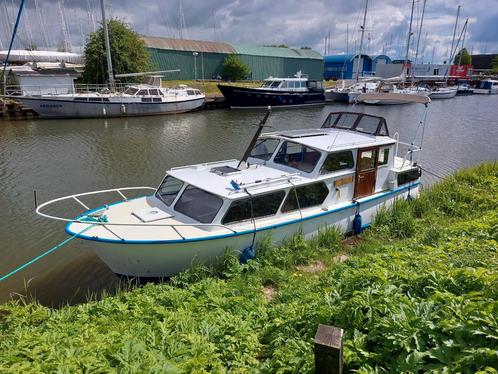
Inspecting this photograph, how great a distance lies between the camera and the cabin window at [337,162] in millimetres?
9339

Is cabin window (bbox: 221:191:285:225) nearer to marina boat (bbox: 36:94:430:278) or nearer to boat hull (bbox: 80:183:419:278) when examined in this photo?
marina boat (bbox: 36:94:430:278)

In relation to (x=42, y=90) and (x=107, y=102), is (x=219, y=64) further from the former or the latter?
(x=42, y=90)

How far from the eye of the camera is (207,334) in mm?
4406

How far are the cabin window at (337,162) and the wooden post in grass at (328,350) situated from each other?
6.68 metres

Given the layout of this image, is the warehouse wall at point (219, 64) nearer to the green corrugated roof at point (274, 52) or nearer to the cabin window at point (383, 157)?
the green corrugated roof at point (274, 52)

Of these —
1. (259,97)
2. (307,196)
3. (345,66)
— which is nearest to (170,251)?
(307,196)

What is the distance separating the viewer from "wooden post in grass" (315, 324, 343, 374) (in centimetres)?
280

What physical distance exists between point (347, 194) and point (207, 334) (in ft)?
21.4

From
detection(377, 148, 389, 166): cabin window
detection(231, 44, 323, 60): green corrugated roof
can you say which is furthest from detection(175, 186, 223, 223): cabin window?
detection(231, 44, 323, 60): green corrugated roof

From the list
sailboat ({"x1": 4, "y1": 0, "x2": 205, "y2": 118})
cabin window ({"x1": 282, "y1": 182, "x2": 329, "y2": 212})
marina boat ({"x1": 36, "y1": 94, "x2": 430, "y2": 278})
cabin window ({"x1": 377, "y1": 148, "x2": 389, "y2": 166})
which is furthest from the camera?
sailboat ({"x1": 4, "y1": 0, "x2": 205, "y2": 118})

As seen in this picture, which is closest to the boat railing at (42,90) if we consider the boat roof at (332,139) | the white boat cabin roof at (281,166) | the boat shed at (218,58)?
the boat shed at (218,58)

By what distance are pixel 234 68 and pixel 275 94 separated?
55.1 ft

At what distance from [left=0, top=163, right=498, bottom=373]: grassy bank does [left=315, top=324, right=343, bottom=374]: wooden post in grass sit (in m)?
0.45

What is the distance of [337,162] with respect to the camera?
31.4 feet
